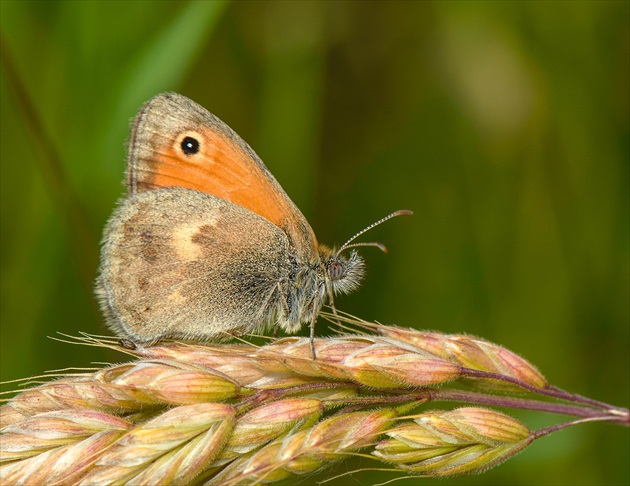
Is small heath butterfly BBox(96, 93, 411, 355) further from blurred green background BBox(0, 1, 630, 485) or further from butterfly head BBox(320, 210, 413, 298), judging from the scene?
blurred green background BBox(0, 1, 630, 485)

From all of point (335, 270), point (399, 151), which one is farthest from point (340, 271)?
point (399, 151)

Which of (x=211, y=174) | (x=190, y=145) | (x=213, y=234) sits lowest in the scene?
(x=213, y=234)

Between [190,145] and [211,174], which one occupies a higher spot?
[190,145]

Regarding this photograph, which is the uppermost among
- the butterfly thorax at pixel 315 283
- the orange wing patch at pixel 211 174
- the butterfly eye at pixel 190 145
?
the butterfly eye at pixel 190 145

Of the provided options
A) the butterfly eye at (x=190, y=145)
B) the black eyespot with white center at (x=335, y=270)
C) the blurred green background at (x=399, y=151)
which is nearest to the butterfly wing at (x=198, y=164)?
the butterfly eye at (x=190, y=145)

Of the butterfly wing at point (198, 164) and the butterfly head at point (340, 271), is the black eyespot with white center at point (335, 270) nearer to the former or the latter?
the butterfly head at point (340, 271)

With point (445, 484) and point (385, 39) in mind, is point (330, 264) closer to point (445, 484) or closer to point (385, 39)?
point (445, 484)

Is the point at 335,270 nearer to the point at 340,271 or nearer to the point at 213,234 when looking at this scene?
the point at 340,271
